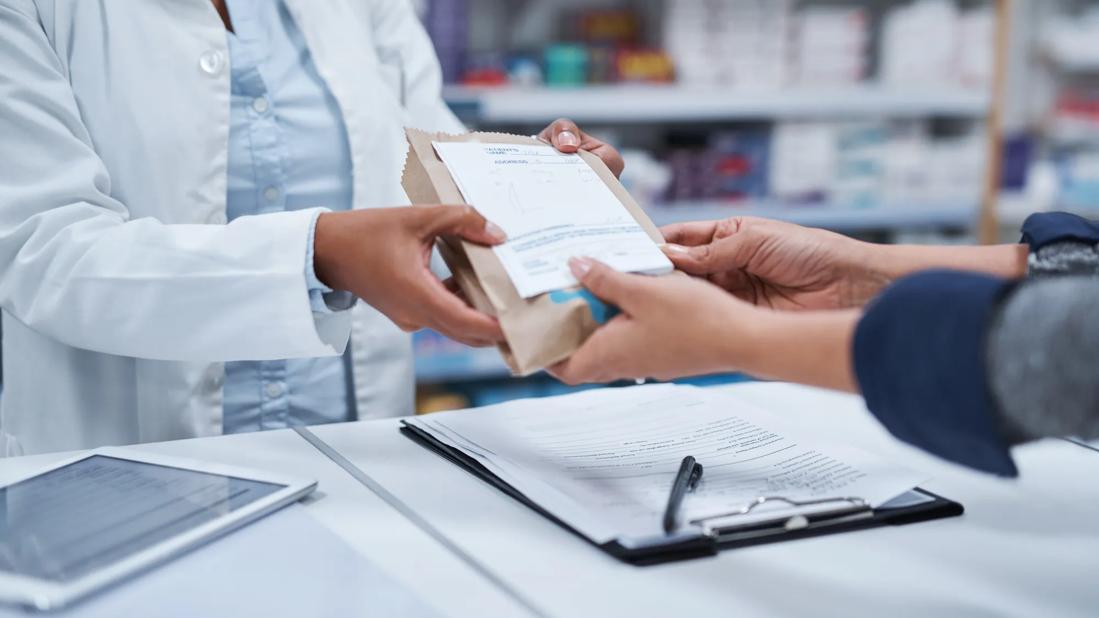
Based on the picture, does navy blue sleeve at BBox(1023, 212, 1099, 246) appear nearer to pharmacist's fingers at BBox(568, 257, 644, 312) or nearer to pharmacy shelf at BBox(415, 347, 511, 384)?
pharmacist's fingers at BBox(568, 257, 644, 312)

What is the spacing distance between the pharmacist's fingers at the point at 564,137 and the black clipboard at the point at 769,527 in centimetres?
38

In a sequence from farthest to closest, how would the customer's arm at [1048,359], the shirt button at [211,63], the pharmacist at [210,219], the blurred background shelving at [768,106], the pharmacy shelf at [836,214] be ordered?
the pharmacy shelf at [836,214] → the blurred background shelving at [768,106] → the shirt button at [211,63] → the pharmacist at [210,219] → the customer's arm at [1048,359]

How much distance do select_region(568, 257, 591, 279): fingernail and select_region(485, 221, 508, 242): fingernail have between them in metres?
0.07

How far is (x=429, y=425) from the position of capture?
1.15m

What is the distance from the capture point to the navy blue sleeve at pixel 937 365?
71cm

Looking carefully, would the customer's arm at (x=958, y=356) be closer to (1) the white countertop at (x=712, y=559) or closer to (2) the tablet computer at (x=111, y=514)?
(1) the white countertop at (x=712, y=559)

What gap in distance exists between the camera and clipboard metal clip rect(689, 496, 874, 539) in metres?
0.87

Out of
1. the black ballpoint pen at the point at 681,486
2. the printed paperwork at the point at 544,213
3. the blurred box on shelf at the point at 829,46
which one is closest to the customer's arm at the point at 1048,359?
the black ballpoint pen at the point at 681,486

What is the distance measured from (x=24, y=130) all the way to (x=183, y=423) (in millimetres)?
396

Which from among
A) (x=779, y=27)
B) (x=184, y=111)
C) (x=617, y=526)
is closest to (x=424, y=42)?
(x=184, y=111)

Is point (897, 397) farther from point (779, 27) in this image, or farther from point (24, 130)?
point (779, 27)

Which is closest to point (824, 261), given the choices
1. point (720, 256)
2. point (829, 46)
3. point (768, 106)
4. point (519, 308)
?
point (720, 256)

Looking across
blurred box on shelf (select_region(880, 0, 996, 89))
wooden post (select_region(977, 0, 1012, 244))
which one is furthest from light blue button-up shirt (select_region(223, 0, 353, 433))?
wooden post (select_region(977, 0, 1012, 244))

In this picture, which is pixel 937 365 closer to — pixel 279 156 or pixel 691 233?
pixel 691 233
